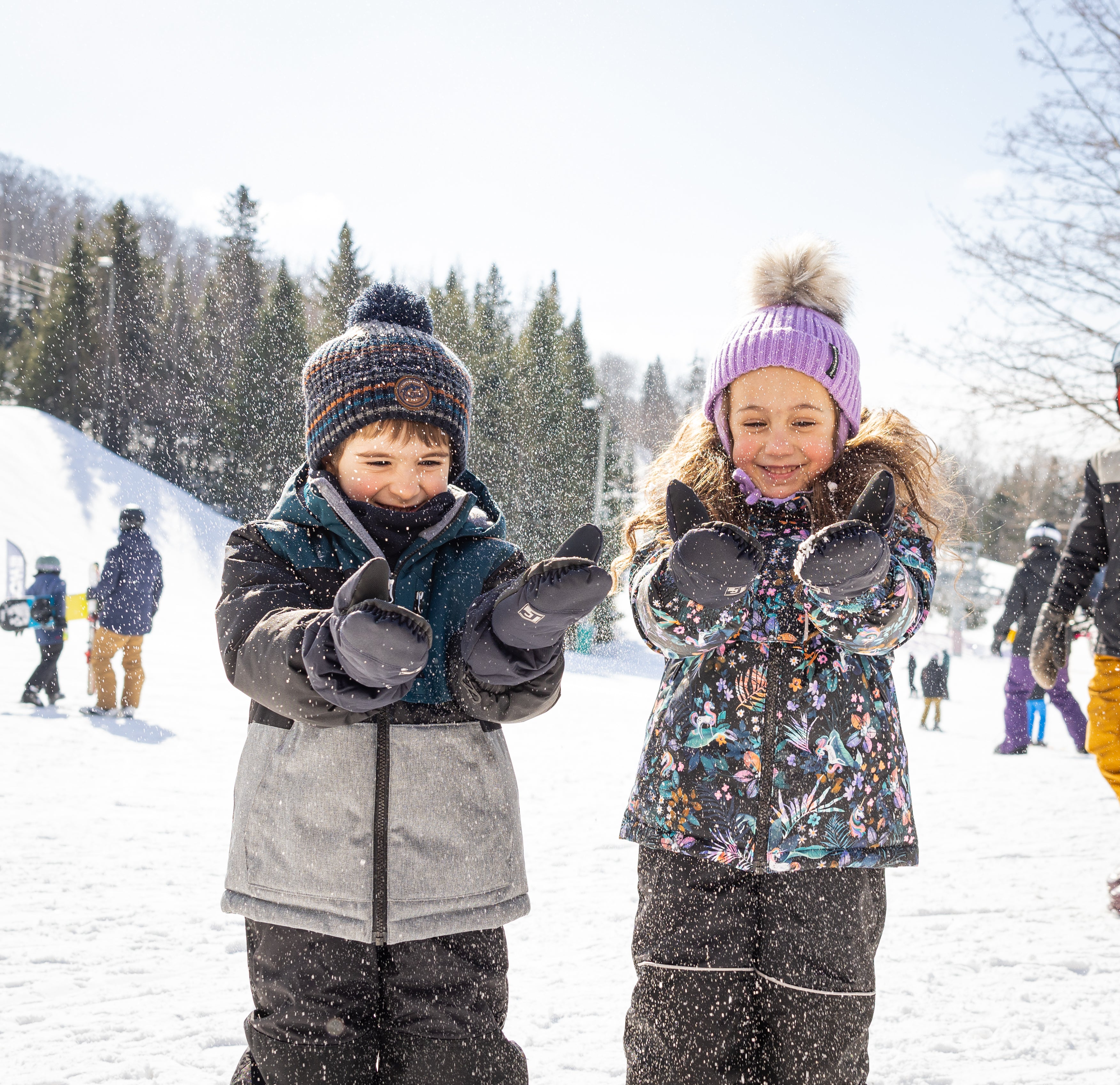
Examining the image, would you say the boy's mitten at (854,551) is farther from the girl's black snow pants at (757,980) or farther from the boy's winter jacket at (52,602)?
the boy's winter jacket at (52,602)

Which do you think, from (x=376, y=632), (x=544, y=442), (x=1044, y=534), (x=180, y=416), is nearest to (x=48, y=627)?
(x=376, y=632)

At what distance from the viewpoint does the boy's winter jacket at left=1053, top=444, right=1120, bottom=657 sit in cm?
291

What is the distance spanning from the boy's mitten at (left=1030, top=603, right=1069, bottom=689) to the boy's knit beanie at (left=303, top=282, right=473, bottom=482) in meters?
2.50

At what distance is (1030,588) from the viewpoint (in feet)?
26.3

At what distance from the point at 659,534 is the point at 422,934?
91cm

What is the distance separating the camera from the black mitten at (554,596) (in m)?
1.18

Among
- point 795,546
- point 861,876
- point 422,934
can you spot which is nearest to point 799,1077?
point 861,876

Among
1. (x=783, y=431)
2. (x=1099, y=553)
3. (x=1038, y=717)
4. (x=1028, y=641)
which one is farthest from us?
(x=1038, y=717)

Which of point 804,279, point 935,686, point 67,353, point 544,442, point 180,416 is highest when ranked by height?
point 67,353

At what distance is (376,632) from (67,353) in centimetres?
3169

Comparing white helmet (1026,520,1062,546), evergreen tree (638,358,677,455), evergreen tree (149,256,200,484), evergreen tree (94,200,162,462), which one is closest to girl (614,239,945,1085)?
white helmet (1026,520,1062,546)

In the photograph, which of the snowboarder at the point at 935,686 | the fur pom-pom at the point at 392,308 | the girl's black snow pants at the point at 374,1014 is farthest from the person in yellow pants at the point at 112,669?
the snowboarder at the point at 935,686

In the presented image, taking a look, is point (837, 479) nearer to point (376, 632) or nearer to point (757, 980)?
point (757, 980)

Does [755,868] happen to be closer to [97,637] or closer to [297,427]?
[97,637]
